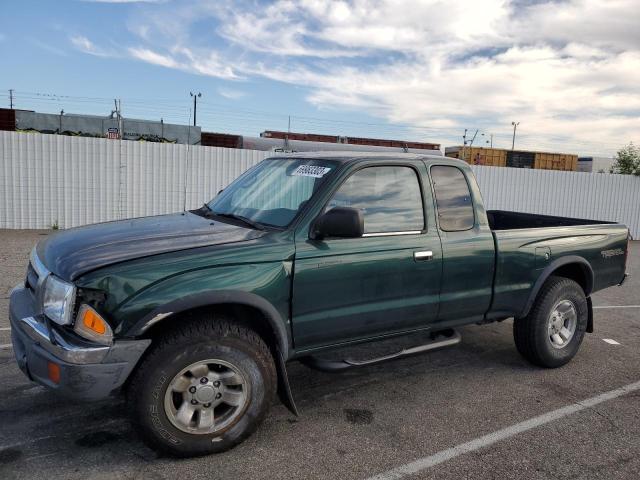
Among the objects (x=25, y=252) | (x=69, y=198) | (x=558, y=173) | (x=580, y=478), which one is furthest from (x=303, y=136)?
(x=580, y=478)

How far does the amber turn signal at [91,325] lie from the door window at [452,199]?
2.50 metres

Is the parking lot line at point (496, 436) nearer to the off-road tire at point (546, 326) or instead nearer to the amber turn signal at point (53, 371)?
the off-road tire at point (546, 326)

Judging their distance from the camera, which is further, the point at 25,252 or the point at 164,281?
the point at 25,252

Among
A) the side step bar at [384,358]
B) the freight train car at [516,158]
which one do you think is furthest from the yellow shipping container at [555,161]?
the side step bar at [384,358]

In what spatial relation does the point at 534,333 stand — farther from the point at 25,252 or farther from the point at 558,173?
the point at 558,173

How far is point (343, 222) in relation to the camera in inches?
129

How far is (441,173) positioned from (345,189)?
985mm

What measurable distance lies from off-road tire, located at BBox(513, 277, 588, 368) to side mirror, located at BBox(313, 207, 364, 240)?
230 cm

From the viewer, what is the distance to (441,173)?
4262 mm

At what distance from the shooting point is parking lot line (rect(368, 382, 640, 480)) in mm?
3109

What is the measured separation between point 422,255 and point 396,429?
123 cm

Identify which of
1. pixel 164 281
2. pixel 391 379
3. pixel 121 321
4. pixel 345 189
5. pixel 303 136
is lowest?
pixel 391 379

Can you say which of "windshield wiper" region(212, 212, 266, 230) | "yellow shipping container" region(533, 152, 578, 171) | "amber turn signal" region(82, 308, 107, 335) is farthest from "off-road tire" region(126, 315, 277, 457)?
"yellow shipping container" region(533, 152, 578, 171)

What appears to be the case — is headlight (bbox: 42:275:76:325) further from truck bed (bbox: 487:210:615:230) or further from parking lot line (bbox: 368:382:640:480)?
truck bed (bbox: 487:210:615:230)
